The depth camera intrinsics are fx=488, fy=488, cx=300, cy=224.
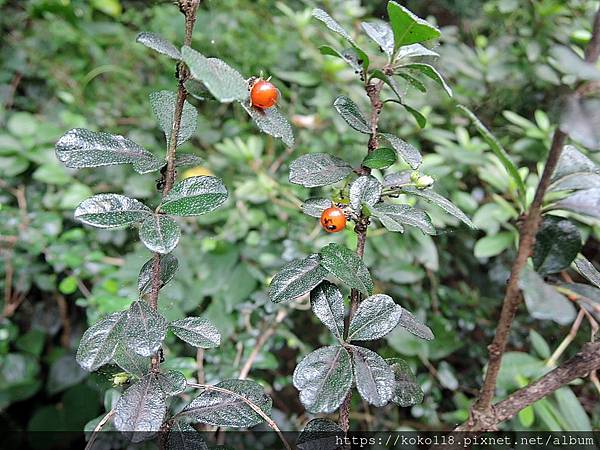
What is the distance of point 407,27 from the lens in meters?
0.48

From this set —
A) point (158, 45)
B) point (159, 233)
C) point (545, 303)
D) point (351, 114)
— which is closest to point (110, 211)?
point (159, 233)

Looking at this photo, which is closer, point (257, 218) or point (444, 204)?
point (444, 204)

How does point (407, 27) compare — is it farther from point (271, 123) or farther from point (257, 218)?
point (257, 218)

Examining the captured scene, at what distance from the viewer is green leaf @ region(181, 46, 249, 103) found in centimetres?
36

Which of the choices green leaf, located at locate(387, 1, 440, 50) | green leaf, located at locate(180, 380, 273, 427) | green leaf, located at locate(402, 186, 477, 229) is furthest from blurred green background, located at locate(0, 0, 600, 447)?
green leaf, located at locate(387, 1, 440, 50)

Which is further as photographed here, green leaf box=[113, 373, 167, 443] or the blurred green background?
the blurred green background

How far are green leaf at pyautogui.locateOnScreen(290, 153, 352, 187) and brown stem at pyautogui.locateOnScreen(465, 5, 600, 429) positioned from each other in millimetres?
207

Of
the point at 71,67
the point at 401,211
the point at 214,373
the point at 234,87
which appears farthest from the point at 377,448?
the point at 71,67

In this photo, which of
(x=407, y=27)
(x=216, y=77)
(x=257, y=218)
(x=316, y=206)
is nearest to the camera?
(x=216, y=77)

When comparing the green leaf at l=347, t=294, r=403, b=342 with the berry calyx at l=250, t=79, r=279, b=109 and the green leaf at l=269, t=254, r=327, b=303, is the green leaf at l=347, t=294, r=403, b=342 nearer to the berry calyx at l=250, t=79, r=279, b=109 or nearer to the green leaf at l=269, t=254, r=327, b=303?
the green leaf at l=269, t=254, r=327, b=303

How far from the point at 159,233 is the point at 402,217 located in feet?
0.83

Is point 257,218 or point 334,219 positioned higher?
point 334,219

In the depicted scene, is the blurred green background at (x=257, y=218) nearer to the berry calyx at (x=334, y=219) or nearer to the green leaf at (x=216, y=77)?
the berry calyx at (x=334, y=219)

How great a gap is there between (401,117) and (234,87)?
1.06 m
